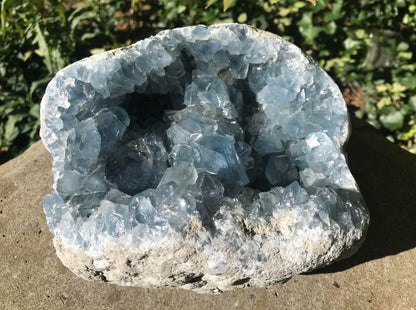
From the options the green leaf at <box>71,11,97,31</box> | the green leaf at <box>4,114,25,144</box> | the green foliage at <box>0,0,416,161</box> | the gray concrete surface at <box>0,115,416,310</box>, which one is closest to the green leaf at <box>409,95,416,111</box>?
the green foliage at <box>0,0,416,161</box>

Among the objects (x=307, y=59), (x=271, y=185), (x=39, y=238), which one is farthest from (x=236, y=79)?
(x=39, y=238)

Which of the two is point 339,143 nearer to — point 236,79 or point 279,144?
point 279,144

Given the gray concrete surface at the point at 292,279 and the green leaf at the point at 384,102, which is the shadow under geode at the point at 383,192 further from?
the green leaf at the point at 384,102

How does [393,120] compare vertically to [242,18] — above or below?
below

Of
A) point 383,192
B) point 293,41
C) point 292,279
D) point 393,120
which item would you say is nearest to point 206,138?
point 292,279

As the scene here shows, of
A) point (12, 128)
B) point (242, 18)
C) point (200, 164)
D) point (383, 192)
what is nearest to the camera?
point (200, 164)

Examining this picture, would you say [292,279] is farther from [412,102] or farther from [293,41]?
[293,41]

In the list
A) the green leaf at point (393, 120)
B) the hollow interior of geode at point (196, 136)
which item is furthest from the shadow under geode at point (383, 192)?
the hollow interior of geode at point (196, 136)
